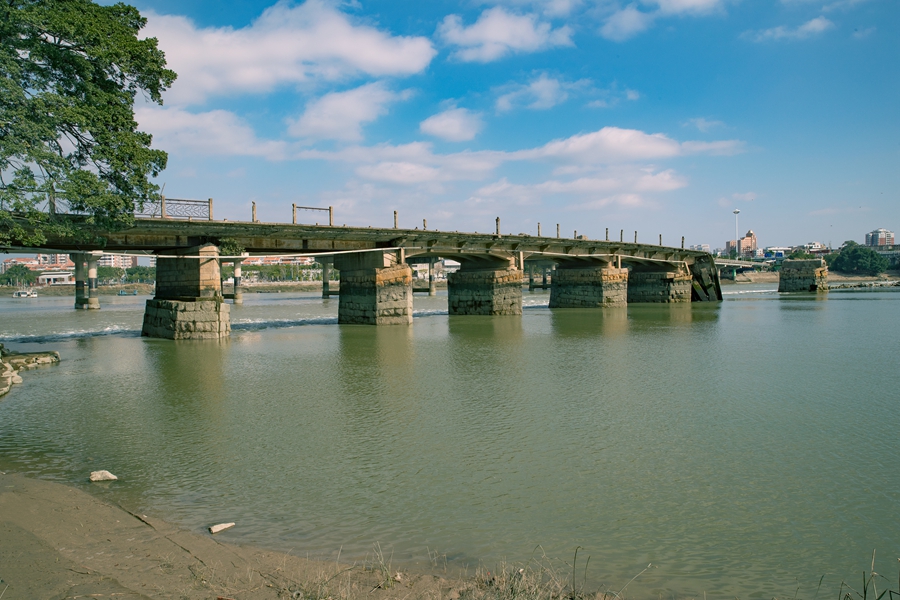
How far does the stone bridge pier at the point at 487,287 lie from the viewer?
48.3 m

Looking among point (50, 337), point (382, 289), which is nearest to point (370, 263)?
point (382, 289)

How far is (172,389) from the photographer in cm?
1705

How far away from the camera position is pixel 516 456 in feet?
33.9

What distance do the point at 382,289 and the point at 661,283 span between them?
Result: 43.3 metres

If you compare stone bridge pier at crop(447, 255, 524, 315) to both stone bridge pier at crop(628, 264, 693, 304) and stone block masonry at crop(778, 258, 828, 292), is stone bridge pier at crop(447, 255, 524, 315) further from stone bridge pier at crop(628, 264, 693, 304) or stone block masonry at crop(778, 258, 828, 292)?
stone block masonry at crop(778, 258, 828, 292)

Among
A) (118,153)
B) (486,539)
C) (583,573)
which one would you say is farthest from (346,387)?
(118,153)

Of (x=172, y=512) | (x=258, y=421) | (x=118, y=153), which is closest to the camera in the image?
(x=172, y=512)

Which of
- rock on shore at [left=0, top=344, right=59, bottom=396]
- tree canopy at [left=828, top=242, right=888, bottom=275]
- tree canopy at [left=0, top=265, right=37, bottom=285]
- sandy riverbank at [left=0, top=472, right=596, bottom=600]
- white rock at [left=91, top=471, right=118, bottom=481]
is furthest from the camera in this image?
tree canopy at [left=0, top=265, right=37, bottom=285]

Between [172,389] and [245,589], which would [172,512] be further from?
[172,389]

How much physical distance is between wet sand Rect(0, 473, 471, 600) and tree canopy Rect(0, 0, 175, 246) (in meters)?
16.2

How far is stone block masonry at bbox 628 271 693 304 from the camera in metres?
68.2

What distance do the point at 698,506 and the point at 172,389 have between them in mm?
15001

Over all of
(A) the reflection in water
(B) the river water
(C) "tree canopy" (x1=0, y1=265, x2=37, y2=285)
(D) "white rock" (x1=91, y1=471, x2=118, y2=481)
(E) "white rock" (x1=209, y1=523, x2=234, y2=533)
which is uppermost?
(C) "tree canopy" (x1=0, y1=265, x2=37, y2=285)

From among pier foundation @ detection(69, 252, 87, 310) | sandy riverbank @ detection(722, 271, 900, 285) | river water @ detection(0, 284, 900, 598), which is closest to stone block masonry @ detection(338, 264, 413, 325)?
river water @ detection(0, 284, 900, 598)
